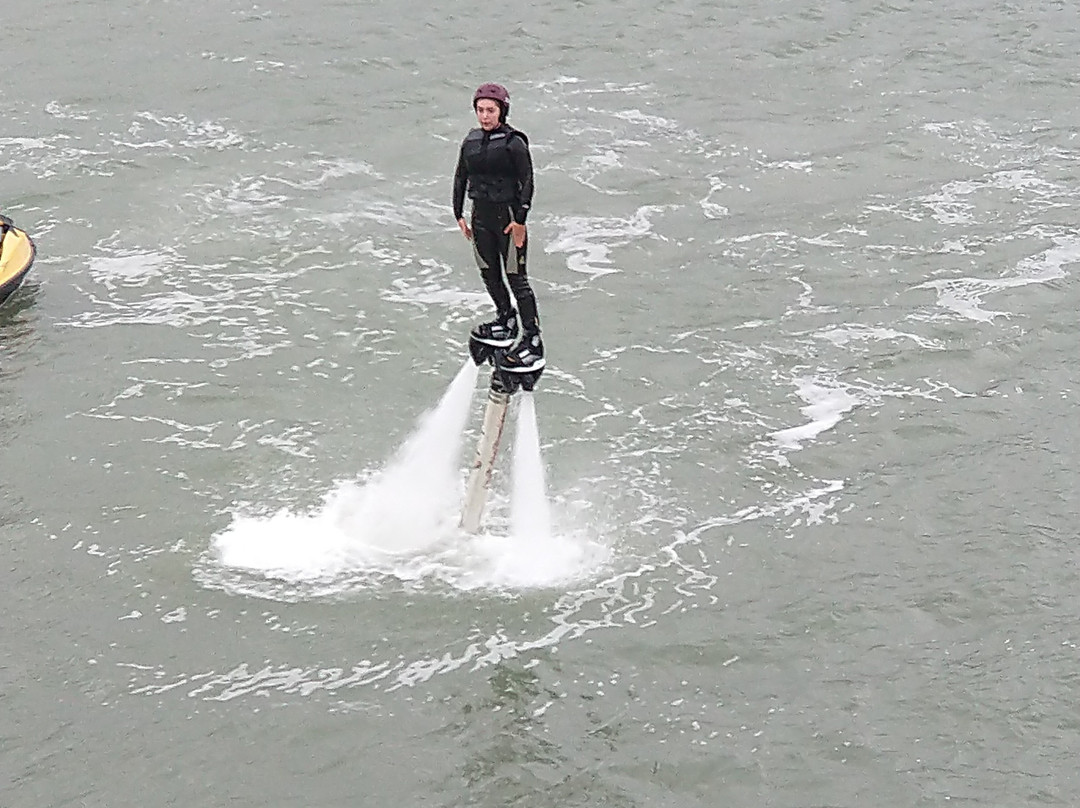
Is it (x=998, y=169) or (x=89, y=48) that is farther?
(x=89, y=48)

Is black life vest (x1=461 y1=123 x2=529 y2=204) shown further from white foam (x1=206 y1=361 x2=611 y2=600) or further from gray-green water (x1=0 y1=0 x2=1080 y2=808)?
gray-green water (x1=0 y1=0 x2=1080 y2=808)

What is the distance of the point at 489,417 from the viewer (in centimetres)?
1163

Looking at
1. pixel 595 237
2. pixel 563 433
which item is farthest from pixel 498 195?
pixel 595 237

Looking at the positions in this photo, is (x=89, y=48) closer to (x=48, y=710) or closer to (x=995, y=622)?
(x=48, y=710)

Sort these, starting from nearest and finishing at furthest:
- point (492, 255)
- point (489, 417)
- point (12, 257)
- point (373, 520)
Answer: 1. point (492, 255)
2. point (489, 417)
3. point (373, 520)
4. point (12, 257)

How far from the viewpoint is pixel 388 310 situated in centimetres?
1641

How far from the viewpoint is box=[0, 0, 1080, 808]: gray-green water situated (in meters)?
10.1

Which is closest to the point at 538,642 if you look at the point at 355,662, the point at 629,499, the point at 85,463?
the point at 355,662

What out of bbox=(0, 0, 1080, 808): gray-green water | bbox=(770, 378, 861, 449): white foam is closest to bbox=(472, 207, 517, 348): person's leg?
bbox=(0, 0, 1080, 808): gray-green water

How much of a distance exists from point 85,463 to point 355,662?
4.04m

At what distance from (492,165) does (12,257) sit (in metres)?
7.85

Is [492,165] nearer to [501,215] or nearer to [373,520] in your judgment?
[501,215]

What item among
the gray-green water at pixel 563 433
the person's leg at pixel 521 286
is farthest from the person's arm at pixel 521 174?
the gray-green water at pixel 563 433

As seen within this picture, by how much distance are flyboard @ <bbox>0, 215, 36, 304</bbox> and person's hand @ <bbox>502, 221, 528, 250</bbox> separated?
24.7ft
